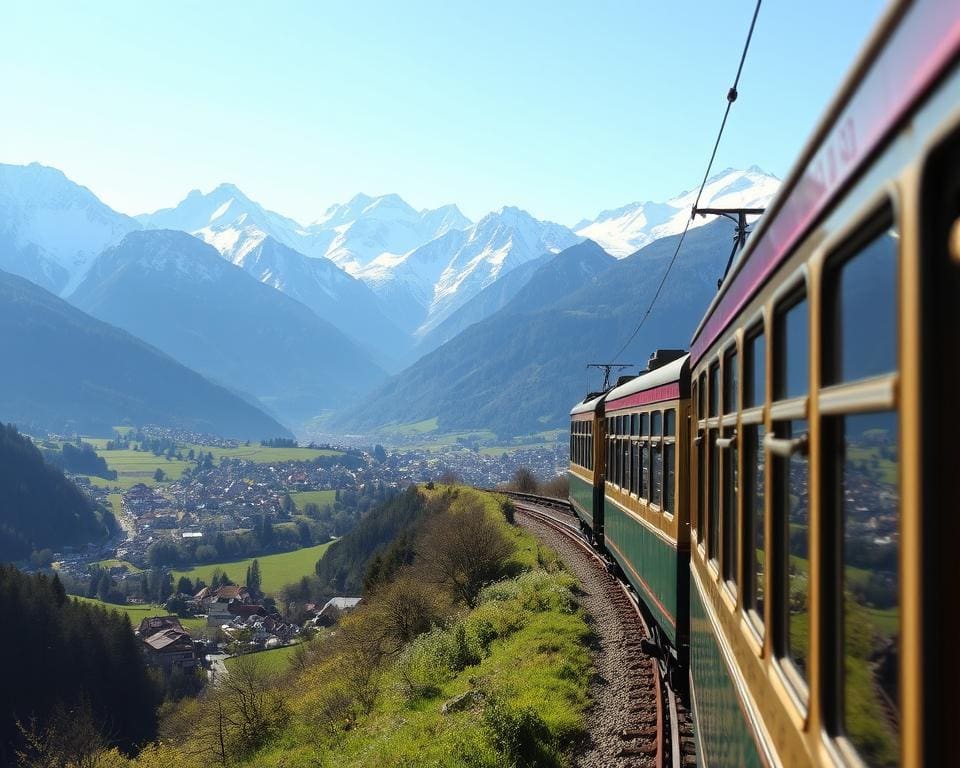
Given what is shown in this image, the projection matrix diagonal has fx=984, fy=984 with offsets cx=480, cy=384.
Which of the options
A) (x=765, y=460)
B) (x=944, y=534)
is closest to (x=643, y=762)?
(x=765, y=460)

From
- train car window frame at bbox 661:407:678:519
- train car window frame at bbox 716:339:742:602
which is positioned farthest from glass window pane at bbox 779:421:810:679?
train car window frame at bbox 661:407:678:519

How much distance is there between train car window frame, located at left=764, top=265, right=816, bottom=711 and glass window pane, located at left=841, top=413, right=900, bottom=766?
35 cm

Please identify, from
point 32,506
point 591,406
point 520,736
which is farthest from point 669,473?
point 32,506

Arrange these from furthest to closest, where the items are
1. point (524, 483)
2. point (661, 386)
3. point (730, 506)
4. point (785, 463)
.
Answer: point (524, 483)
point (661, 386)
point (730, 506)
point (785, 463)

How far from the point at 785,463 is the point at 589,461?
17.7 m

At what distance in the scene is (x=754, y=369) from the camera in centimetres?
388

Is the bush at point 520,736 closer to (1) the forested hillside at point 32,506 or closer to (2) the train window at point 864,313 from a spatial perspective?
(2) the train window at point 864,313

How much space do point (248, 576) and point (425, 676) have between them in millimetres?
103023

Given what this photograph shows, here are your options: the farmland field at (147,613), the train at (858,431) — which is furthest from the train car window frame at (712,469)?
the farmland field at (147,613)

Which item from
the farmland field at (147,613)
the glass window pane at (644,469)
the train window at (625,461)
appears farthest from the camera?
the farmland field at (147,613)

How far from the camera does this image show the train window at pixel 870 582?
69.4 inches

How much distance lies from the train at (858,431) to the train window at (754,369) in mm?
13

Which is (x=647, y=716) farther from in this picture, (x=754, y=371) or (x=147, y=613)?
(x=147, y=613)

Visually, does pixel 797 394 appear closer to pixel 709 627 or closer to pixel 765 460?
pixel 765 460
